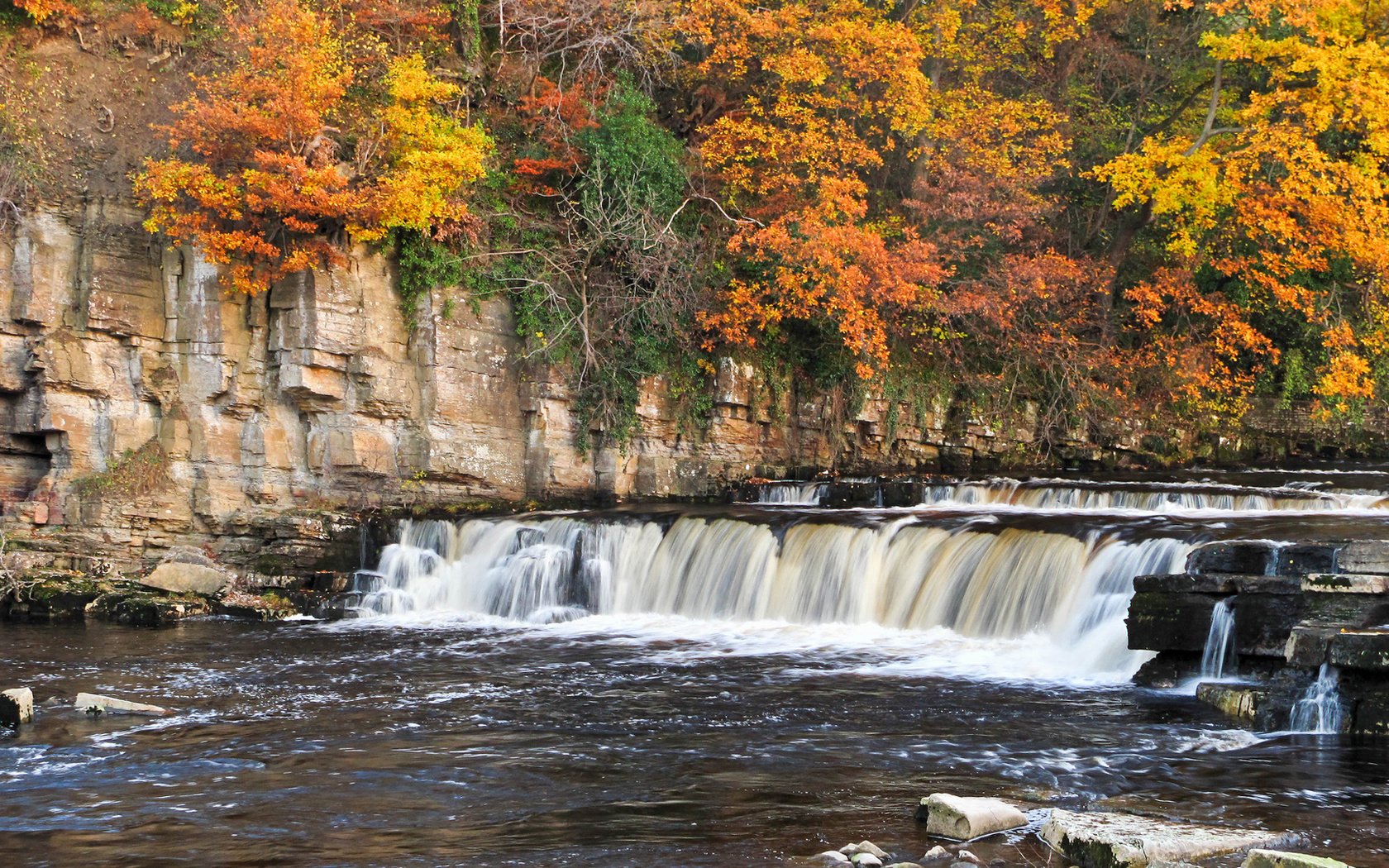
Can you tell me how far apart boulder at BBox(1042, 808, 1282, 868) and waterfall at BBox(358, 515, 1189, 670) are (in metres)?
5.85

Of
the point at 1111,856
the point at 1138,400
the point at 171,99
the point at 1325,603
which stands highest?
the point at 171,99

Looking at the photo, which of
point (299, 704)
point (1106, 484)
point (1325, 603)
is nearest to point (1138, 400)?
point (1106, 484)

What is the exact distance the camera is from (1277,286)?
75.7 feet

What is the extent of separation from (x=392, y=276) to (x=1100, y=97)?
47.1 ft

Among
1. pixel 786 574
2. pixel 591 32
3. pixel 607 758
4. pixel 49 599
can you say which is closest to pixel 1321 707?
pixel 607 758

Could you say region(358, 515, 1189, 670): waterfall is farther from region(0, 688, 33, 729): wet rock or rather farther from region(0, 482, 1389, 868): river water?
region(0, 688, 33, 729): wet rock

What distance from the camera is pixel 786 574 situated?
688 inches

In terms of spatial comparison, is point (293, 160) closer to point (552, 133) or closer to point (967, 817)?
point (552, 133)

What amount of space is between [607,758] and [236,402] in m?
12.5

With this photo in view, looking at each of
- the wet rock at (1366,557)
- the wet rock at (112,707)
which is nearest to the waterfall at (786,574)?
the wet rock at (1366,557)

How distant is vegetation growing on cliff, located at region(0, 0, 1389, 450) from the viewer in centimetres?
2044

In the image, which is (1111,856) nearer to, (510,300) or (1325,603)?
(1325,603)

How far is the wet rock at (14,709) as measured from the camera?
11.4 metres

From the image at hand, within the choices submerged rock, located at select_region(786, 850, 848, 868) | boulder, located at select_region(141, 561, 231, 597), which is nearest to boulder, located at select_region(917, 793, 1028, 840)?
submerged rock, located at select_region(786, 850, 848, 868)
